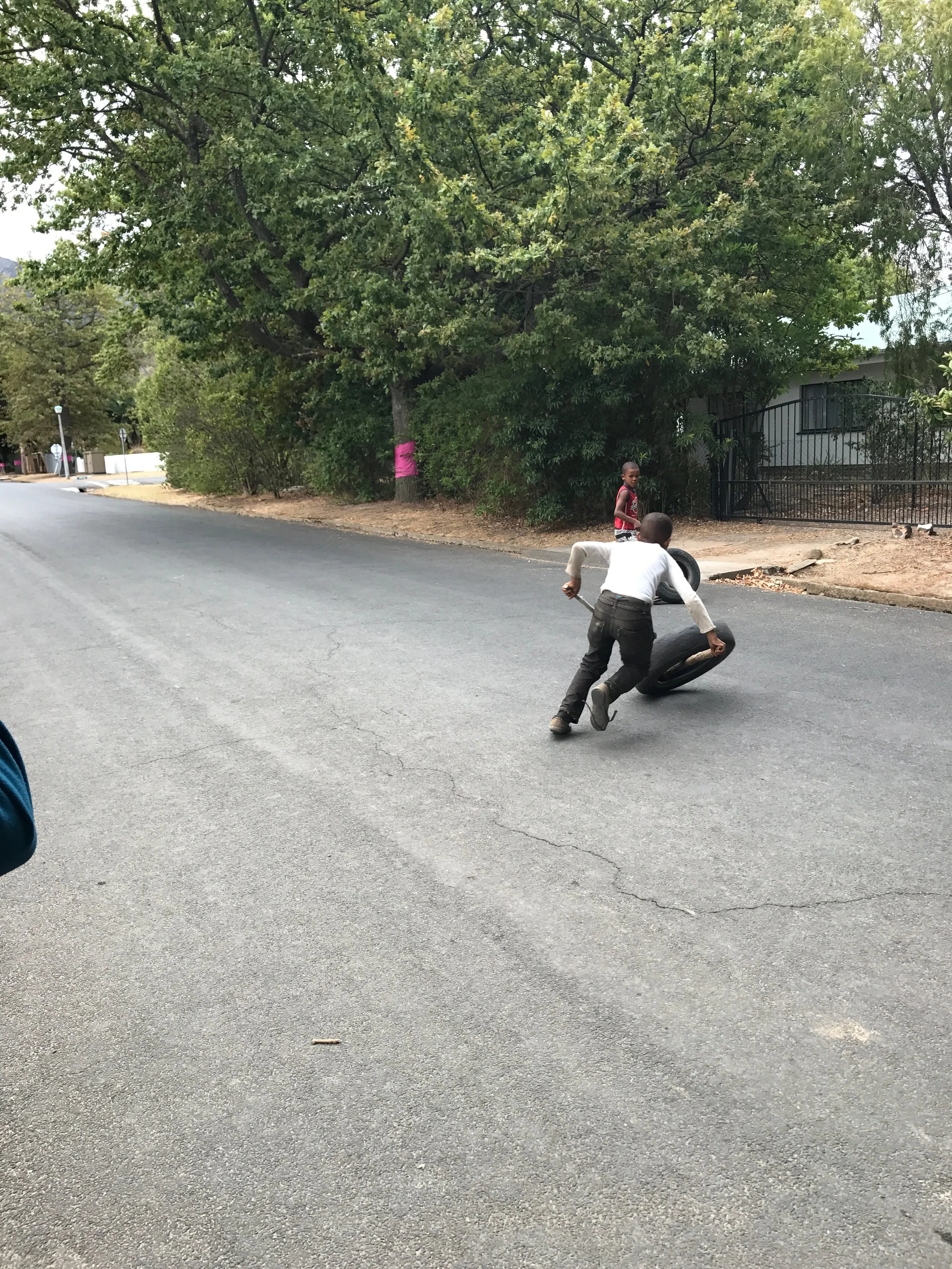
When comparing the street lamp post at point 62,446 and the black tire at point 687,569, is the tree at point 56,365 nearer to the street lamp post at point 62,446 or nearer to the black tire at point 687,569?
the street lamp post at point 62,446

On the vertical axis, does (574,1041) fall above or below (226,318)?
below

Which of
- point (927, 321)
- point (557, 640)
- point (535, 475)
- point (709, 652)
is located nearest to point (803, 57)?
point (927, 321)

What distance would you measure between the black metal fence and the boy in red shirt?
593 cm

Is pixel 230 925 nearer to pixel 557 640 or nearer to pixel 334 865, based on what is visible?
pixel 334 865

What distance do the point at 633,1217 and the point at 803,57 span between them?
824 inches

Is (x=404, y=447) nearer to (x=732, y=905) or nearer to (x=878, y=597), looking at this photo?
(x=878, y=597)

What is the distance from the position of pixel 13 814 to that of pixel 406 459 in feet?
75.7

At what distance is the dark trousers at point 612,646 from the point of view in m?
6.25

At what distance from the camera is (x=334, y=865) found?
14.9 ft

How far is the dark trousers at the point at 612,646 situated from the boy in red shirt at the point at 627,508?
235 inches

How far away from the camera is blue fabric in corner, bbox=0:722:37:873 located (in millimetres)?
1937

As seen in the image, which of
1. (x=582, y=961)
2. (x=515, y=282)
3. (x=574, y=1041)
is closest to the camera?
(x=574, y=1041)

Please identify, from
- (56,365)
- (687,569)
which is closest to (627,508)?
(687,569)

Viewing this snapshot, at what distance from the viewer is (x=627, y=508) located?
41.4 feet
